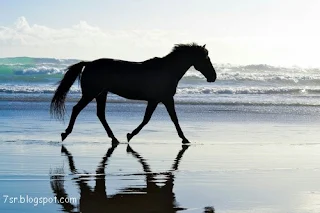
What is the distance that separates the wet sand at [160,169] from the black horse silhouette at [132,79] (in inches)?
23.8

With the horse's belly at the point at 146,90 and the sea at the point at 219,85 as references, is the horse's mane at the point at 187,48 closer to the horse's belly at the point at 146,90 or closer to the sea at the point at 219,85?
the horse's belly at the point at 146,90

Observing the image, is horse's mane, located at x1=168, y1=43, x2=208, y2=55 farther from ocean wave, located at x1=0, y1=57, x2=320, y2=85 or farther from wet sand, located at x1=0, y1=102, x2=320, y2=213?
ocean wave, located at x1=0, y1=57, x2=320, y2=85

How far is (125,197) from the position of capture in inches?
266

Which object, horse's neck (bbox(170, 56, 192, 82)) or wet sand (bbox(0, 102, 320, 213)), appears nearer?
wet sand (bbox(0, 102, 320, 213))

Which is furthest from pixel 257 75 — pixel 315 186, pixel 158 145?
pixel 315 186

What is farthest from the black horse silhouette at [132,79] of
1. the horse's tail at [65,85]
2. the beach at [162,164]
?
the beach at [162,164]

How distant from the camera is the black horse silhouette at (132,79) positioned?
41.1ft

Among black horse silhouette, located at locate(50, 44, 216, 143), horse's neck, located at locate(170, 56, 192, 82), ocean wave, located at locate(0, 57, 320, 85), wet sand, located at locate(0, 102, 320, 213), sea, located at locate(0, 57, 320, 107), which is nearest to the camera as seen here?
wet sand, located at locate(0, 102, 320, 213)

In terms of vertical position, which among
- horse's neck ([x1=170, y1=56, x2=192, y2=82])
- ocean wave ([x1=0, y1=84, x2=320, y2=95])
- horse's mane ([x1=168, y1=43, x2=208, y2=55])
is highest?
horse's mane ([x1=168, y1=43, x2=208, y2=55])

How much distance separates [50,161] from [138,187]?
7.88ft

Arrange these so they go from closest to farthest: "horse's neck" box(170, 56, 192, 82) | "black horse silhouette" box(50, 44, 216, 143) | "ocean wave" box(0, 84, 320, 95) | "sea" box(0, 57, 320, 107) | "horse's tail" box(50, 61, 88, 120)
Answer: "black horse silhouette" box(50, 44, 216, 143)
"horse's tail" box(50, 61, 88, 120)
"horse's neck" box(170, 56, 192, 82)
"sea" box(0, 57, 320, 107)
"ocean wave" box(0, 84, 320, 95)

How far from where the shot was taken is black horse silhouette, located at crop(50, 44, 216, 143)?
12531 mm

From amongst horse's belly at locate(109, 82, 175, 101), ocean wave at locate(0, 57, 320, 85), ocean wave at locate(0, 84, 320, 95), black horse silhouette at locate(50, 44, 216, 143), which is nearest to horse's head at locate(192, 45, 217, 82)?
black horse silhouette at locate(50, 44, 216, 143)

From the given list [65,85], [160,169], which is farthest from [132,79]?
[160,169]
